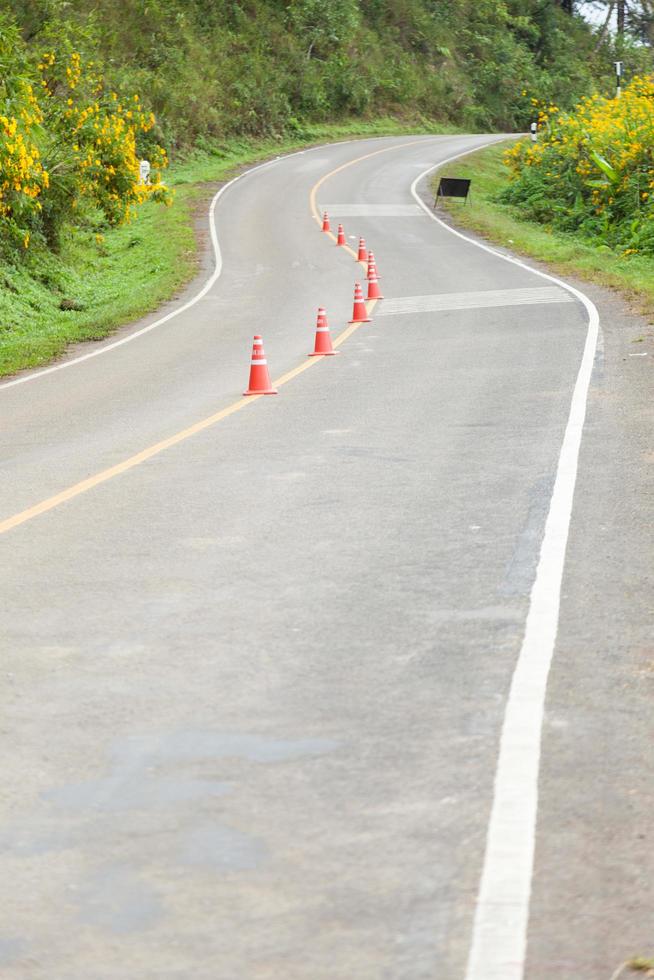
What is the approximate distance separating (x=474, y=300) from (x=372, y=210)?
768 inches

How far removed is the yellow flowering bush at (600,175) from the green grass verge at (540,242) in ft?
2.27

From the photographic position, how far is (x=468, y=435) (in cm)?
1163

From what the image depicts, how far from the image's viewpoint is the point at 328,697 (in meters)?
5.31

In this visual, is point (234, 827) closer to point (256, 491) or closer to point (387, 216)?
point (256, 491)

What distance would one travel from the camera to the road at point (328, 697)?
3596 mm

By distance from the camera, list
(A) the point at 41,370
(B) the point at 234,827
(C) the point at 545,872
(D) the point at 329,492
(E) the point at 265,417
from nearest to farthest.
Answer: (C) the point at 545,872 → (B) the point at 234,827 → (D) the point at 329,492 → (E) the point at 265,417 → (A) the point at 41,370

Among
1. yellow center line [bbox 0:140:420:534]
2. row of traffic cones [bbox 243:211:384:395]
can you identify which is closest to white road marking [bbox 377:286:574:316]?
row of traffic cones [bbox 243:211:384:395]

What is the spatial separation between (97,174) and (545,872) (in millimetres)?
26898

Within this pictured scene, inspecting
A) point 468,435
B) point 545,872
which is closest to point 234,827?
point 545,872

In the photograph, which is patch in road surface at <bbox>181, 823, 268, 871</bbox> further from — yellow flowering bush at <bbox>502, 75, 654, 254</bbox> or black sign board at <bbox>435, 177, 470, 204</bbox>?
black sign board at <bbox>435, 177, 470, 204</bbox>

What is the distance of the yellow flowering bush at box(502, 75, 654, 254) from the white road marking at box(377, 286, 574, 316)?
782 cm

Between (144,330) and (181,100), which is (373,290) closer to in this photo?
(144,330)

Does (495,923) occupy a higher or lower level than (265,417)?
higher

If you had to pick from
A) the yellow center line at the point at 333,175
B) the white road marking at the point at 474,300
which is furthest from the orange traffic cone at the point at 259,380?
the yellow center line at the point at 333,175
